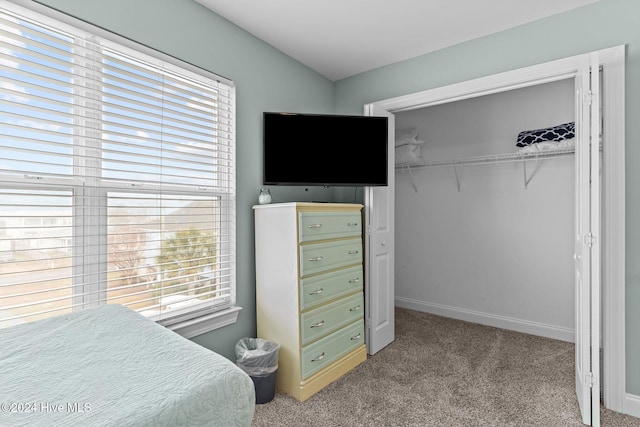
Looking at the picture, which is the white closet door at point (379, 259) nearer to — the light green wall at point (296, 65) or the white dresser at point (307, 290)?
the white dresser at point (307, 290)

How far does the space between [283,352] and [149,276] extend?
979 millimetres

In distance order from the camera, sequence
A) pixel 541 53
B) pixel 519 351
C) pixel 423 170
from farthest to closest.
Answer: pixel 423 170 → pixel 519 351 → pixel 541 53

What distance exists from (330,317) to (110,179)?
163 centimetres

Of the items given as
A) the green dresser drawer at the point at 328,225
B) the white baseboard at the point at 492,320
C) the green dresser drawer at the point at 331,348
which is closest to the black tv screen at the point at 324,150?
the green dresser drawer at the point at 328,225

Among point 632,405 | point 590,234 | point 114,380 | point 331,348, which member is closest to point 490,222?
point 590,234

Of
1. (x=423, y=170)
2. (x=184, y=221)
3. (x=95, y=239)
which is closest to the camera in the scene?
(x=95, y=239)

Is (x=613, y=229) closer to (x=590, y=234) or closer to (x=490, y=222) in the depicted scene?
(x=590, y=234)

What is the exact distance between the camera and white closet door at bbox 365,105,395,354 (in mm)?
2838

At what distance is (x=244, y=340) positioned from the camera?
2.34m

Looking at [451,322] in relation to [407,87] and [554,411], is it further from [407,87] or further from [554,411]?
[407,87]

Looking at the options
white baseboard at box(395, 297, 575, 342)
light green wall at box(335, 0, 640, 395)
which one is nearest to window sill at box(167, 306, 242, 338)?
light green wall at box(335, 0, 640, 395)

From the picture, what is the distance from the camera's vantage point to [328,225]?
2.40m

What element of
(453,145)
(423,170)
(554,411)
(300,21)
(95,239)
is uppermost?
(300,21)

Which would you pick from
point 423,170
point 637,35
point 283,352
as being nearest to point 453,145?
point 423,170
